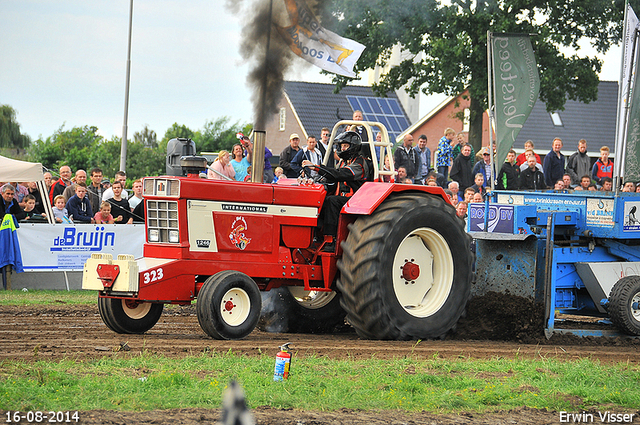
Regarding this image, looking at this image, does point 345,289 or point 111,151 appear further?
point 111,151

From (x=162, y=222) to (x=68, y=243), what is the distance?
6553mm

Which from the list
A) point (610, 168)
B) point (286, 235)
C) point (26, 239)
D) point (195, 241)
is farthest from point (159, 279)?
point (610, 168)

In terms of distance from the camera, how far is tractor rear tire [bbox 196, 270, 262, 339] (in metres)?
7.01

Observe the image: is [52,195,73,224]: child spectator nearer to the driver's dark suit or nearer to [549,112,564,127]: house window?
the driver's dark suit

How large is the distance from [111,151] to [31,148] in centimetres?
449

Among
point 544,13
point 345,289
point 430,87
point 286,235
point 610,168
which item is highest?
point 544,13

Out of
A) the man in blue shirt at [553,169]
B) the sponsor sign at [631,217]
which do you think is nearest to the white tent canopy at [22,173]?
the man in blue shirt at [553,169]

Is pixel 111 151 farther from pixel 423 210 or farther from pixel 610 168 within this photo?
pixel 423 210

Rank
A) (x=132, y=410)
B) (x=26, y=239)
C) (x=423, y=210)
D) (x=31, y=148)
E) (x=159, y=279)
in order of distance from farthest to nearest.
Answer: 1. (x=31, y=148)
2. (x=26, y=239)
3. (x=423, y=210)
4. (x=159, y=279)
5. (x=132, y=410)

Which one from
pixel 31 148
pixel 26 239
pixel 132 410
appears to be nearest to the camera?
pixel 132 410

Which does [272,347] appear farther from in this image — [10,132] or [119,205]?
[10,132]

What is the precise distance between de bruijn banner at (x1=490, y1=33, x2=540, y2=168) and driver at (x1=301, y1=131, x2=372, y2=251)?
179 inches

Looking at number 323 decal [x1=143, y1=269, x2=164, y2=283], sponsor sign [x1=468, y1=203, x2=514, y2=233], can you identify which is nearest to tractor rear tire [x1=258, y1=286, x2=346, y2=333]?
number 323 decal [x1=143, y1=269, x2=164, y2=283]

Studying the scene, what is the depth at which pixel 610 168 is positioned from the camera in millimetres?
16500
